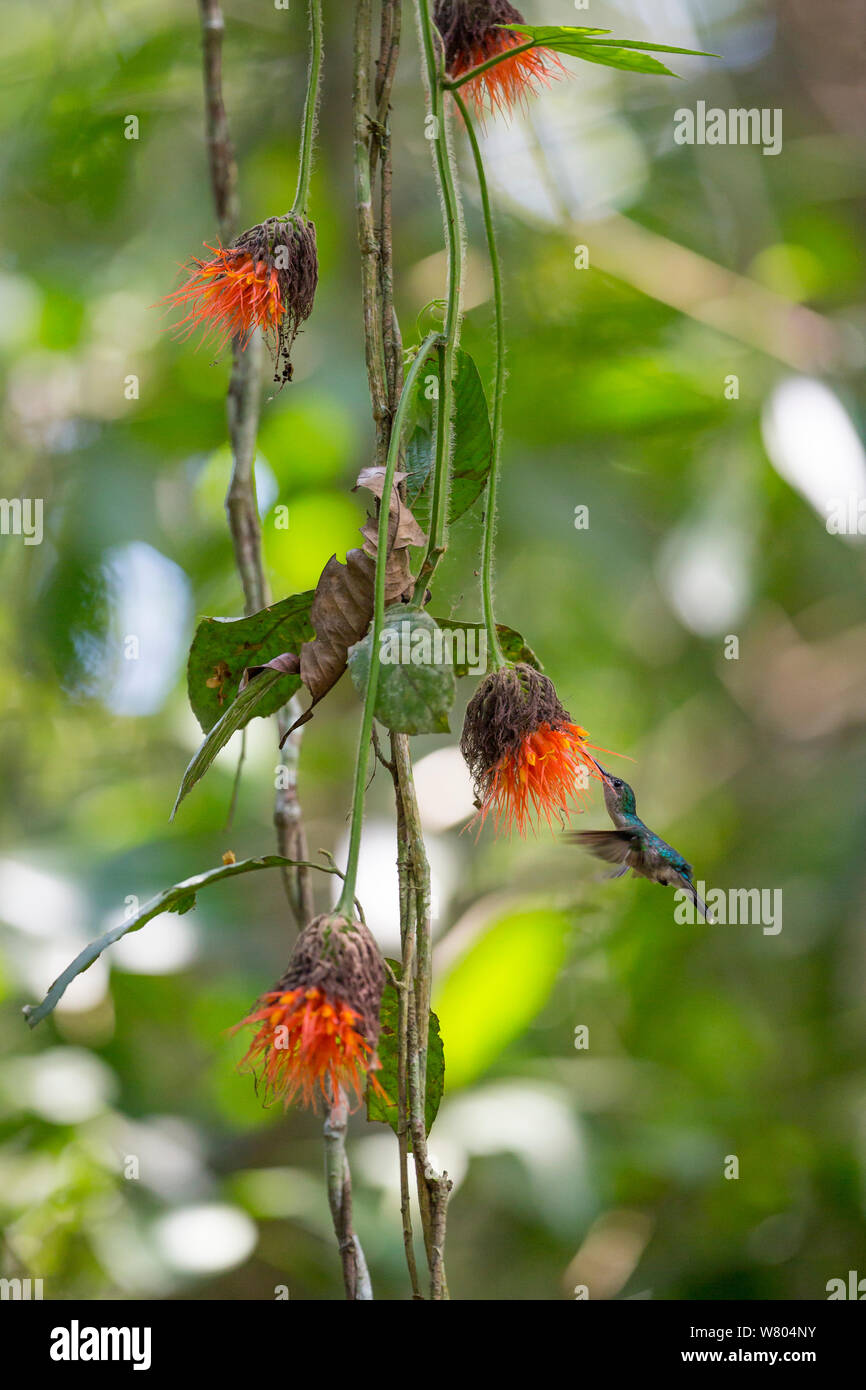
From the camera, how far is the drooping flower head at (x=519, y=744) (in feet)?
1.95

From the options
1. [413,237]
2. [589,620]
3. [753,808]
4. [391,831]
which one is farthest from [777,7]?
[391,831]

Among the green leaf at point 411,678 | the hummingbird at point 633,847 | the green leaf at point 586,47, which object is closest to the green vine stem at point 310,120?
the green leaf at point 586,47

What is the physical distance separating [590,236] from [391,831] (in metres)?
0.92

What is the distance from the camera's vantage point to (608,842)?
0.87 m

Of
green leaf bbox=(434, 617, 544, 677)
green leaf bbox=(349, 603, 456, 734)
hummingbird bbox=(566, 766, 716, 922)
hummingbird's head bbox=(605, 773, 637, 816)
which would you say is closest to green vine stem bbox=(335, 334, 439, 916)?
green leaf bbox=(349, 603, 456, 734)

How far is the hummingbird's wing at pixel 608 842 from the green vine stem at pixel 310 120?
18.6 inches

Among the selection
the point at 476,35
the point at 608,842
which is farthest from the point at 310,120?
the point at 608,842

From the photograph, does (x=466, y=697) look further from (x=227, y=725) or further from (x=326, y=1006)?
(x=326, y=1006)

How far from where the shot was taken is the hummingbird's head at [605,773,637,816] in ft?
2.50

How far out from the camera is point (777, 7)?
6.31 feet

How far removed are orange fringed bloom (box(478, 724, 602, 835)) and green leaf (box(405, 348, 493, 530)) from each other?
0.53ft

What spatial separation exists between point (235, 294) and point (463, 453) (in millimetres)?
166

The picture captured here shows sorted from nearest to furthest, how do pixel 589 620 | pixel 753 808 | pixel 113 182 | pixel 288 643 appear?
pixel 288 643 → pixel 113 182 → pixel 589 620 → pixel 753 808

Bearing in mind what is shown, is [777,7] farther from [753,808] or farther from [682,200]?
[753,808]
